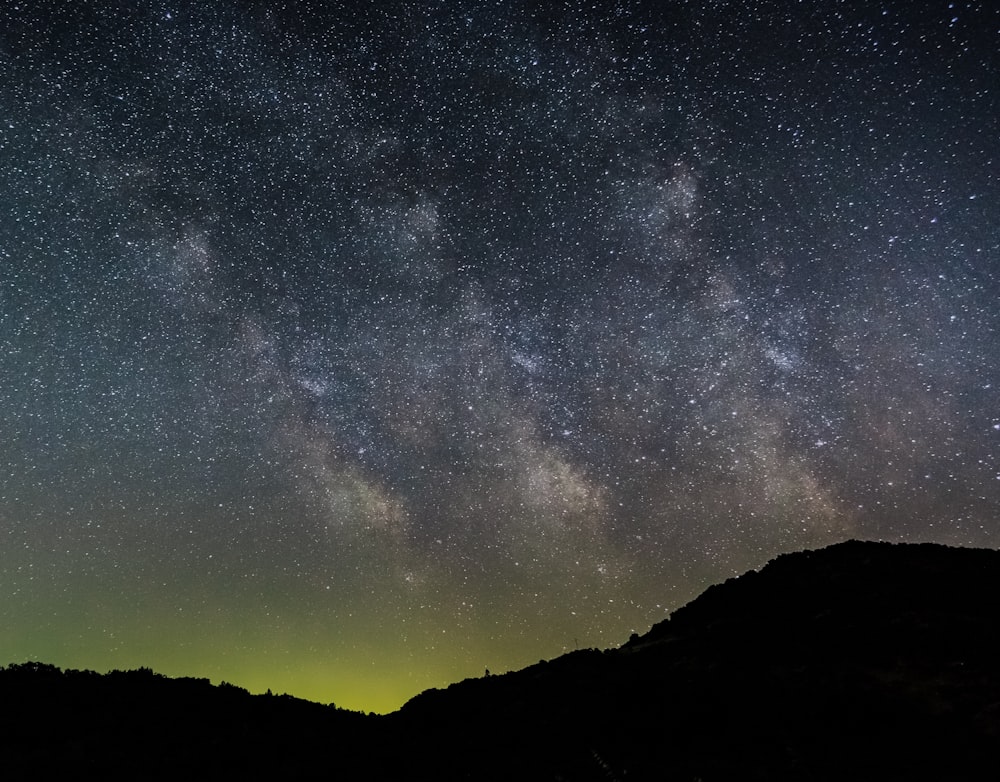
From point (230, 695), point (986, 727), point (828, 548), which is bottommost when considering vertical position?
point (986, 727)

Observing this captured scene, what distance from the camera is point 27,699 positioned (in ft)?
36.3

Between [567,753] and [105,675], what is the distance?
10.2 metres

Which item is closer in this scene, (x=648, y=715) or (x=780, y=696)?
(x=648, y=715)

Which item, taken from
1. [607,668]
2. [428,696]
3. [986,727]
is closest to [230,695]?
[428,696]

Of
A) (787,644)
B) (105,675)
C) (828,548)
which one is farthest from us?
(828,548)

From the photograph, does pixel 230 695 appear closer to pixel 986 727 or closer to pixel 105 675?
pixel 105 675

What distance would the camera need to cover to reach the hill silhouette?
9484mm

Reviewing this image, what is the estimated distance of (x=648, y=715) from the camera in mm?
11625

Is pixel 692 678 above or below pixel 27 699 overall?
below

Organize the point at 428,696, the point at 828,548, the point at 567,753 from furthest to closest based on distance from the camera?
the point at 828,548 < the point at 428,696 < the point at 567,753

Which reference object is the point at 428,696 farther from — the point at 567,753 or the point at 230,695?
the point at 567,753

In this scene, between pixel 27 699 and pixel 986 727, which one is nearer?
pixel 986 727

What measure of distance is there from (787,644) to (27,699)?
628 inches

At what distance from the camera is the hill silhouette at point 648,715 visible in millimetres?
9484
